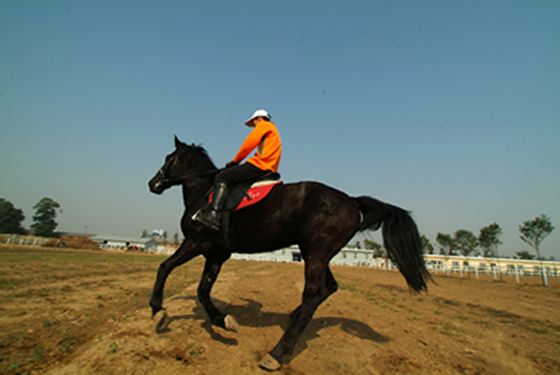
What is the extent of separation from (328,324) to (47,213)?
406 feet

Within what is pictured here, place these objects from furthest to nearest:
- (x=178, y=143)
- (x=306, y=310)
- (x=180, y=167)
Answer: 1. (x=178, y=143)
2. (x=180, y=167)
3. (x=306, y=310)

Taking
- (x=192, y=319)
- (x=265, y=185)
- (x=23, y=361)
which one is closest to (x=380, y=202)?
(x=265, y=185)

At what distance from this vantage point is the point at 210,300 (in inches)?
167

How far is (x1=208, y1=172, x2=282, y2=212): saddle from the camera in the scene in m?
4.02

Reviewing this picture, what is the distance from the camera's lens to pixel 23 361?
→ 2.68m

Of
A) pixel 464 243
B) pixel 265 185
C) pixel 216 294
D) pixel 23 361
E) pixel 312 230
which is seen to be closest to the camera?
pixel 23 361

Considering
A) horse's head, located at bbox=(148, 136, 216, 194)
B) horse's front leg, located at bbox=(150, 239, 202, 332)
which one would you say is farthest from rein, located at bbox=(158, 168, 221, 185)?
horse's front leg, located at bbox=(150, 239, 202, 332)

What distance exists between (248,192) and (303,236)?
1058mm

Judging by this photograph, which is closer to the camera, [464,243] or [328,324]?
[328,324]

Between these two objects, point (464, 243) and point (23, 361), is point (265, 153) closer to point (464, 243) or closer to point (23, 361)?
point (23, 361)

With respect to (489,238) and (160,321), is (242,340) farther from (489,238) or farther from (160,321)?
(489,238)

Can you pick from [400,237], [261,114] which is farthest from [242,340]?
[261,114]

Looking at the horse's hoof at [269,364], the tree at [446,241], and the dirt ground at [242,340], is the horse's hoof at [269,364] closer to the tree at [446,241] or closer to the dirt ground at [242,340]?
the dirt ground at [242,340]

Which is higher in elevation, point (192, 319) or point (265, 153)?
point (265, 153)
